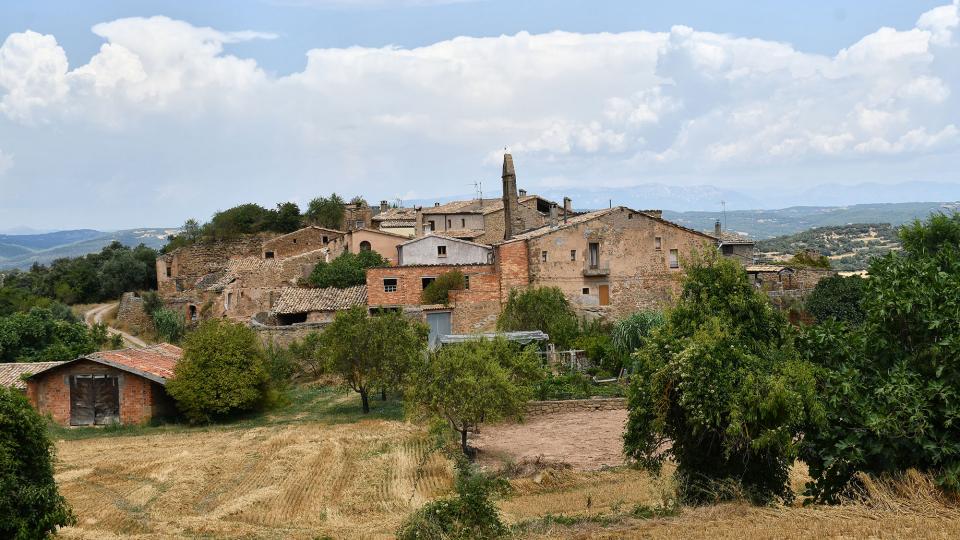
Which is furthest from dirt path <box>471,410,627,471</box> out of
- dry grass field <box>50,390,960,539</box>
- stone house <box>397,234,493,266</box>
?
stone house <box>397,234,493,266</box>

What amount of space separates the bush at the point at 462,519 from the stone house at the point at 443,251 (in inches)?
1355

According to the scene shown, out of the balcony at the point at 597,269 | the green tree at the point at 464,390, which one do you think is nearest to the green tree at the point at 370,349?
the green tree at the point at 464,390

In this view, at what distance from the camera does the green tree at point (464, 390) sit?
943 inches

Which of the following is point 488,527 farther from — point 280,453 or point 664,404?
point 280,453

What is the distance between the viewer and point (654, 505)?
669 inches

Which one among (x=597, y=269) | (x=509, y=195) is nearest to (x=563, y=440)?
(x=597, y=269)

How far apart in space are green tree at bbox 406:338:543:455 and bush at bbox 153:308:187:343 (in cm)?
2851

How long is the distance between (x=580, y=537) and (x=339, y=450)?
12.8 meters

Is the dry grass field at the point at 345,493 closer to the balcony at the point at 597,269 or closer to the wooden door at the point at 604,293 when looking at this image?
the balcony at the point at 597,269

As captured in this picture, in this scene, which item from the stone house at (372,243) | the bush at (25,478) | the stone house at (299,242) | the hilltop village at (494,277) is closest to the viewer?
the bush at (25,478)

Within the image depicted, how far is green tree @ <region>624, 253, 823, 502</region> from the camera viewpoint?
48.7 feet

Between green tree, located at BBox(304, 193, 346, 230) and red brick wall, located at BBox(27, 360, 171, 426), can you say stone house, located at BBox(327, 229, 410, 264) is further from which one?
red brick wall, located at BBox(27, 360, 171, 426)

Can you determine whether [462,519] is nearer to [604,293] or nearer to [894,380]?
[894,380]

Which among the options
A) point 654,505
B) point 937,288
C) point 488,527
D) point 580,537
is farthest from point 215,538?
point 937,288
